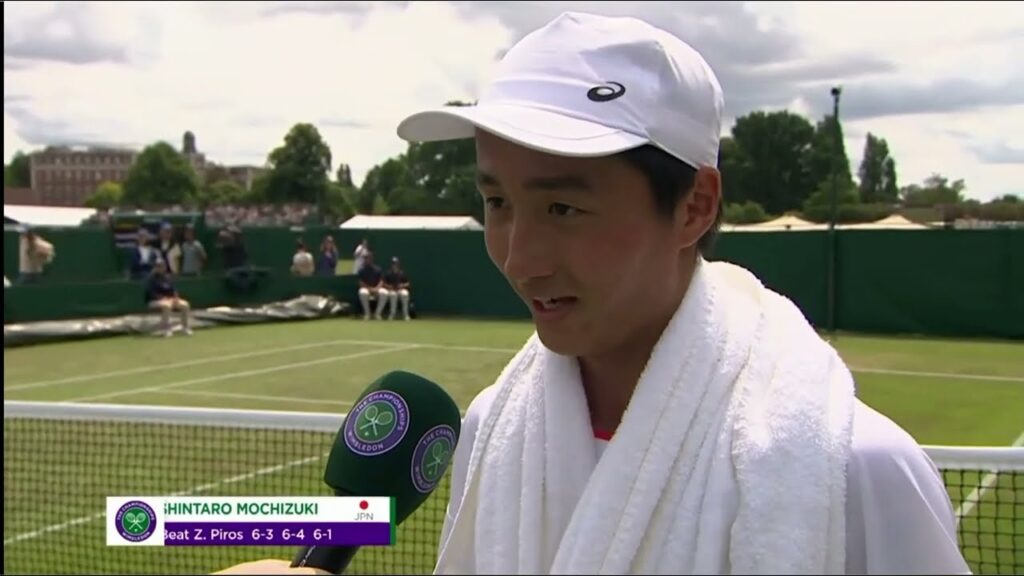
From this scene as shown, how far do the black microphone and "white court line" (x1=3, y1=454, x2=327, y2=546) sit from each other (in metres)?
4.36

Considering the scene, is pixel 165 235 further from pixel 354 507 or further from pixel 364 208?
pixel 354 507

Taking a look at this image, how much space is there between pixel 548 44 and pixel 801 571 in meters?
0.64

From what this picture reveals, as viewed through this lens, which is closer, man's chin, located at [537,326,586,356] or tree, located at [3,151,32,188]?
man's chin, located at [537,326,586,356]

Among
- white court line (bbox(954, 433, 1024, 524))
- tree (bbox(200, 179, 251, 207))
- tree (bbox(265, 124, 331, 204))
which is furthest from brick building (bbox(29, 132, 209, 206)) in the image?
white court line (bbox(954, 433, 1024, 524))

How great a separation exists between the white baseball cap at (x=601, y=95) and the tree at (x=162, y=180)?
50159 millimetres

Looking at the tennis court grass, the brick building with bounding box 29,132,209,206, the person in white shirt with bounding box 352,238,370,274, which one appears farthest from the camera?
the brick building with bounding box 29,132,209,206

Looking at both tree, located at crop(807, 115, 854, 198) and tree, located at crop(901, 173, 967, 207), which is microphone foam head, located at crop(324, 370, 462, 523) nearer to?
tree, located at crop(901, 173, 967, 207)

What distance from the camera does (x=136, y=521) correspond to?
1798 mm

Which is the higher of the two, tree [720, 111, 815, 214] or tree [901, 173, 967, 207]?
tree [720, 111, 815, 214]

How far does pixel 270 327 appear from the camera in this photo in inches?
653

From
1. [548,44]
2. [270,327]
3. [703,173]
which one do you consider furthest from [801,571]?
[270,327]

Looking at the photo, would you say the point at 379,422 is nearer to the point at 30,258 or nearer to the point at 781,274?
the point at 781,274

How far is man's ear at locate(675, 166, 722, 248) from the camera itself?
4.33 ft

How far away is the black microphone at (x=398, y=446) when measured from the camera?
143 cm
